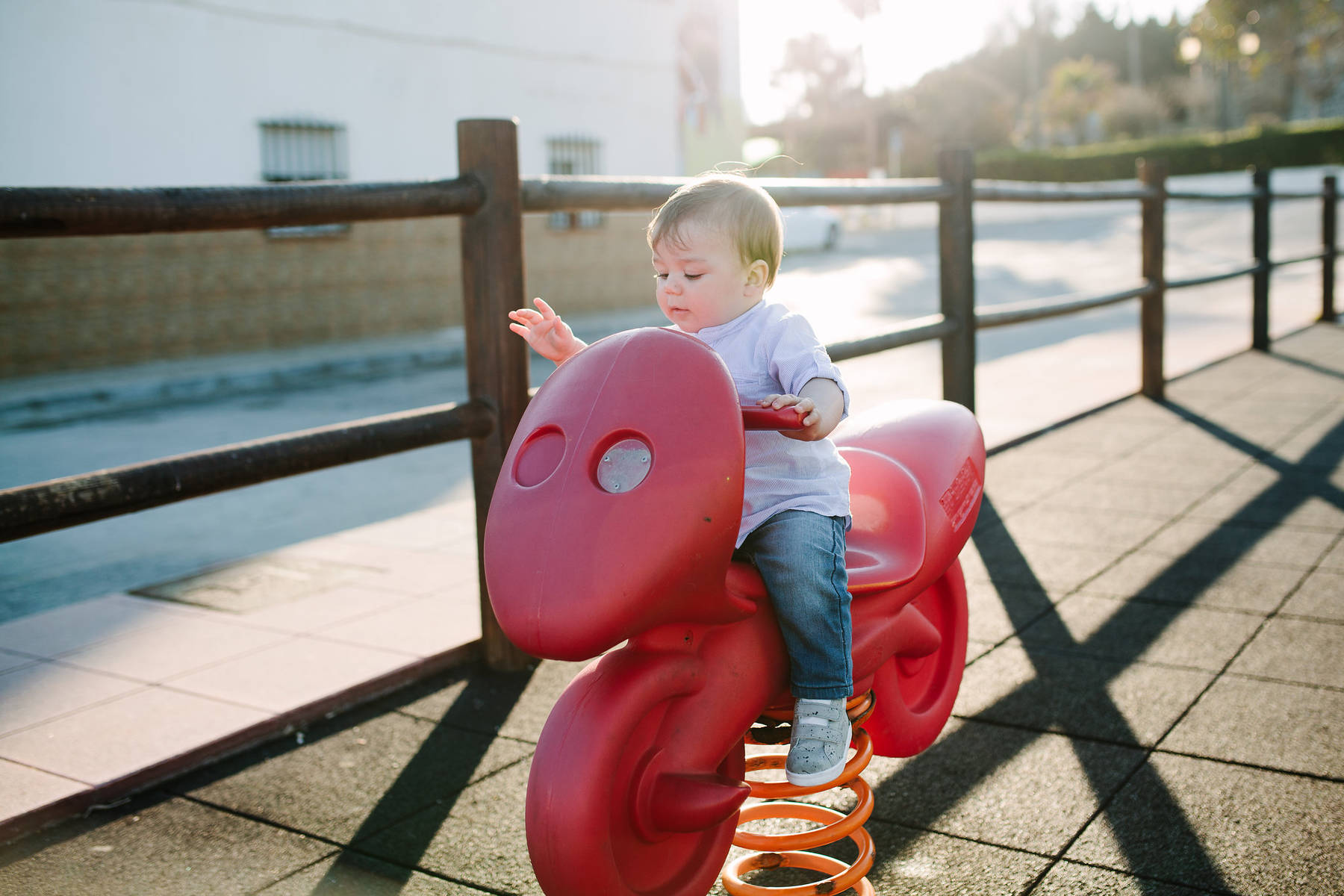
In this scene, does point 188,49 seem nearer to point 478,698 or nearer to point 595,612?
point 478,698

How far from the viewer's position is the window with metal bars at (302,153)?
13.0 metres

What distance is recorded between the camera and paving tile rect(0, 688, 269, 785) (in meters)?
2.47

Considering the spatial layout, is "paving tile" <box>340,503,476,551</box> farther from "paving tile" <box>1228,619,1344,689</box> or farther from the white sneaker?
the white sneaker

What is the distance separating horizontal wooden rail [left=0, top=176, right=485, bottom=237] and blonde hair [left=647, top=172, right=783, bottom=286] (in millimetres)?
1026

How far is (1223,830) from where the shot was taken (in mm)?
2059

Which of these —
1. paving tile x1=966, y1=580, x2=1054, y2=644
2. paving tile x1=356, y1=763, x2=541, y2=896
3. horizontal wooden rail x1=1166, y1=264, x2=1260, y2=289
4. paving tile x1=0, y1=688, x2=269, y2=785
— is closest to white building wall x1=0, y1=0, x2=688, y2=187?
paving tile x1=0, y1=688, x2=269, y2=785

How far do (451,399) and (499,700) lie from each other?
6919 mm

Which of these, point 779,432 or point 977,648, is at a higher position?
point 779,432

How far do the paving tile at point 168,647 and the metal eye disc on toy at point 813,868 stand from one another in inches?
69.3

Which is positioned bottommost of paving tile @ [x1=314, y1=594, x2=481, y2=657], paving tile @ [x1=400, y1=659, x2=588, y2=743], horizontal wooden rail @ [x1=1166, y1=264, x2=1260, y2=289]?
paving tile @ [x1=400, y1=659, x2=588, y2=743]

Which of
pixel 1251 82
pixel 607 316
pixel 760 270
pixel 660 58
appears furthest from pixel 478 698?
pixel 1251 82

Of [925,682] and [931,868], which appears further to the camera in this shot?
[925,682]

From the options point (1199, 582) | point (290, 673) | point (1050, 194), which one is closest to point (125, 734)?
point (290, 673)

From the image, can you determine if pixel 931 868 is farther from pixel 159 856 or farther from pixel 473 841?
pixel 159 856
